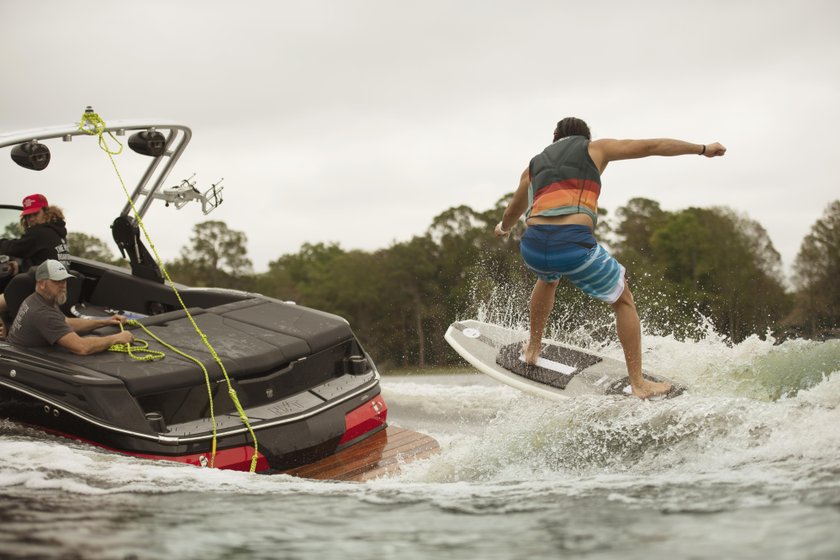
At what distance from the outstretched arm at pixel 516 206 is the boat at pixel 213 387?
111 cm

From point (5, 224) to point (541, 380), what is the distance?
151 inches

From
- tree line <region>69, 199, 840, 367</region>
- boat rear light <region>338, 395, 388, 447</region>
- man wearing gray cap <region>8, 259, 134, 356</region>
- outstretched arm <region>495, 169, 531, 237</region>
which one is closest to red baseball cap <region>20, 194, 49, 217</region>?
man wearing gray cap <region>8, 259, 134, 356</region>

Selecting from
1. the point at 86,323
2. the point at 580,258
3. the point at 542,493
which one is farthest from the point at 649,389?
the point at 86,323

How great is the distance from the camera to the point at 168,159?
266 inches

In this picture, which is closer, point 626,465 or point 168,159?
point 626,465

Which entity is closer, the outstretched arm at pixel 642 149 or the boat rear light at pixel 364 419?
the outstretched arm at pixel 642 149

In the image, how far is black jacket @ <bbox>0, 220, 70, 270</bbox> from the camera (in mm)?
5988

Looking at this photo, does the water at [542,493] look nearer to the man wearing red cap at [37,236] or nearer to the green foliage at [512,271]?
the man wearing red cap at [37,236]

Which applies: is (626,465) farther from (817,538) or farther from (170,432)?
(170,432)

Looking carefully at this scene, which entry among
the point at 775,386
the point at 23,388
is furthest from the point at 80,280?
the point at 775,386

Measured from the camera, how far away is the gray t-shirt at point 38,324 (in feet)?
16.8

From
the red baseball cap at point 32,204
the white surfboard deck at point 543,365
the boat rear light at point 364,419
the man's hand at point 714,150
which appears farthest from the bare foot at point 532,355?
the red baseball cap at point 32,204

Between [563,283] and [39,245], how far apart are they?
8975 mm

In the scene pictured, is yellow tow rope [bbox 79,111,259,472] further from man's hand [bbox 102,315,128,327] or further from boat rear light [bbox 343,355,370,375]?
boat rear light [bbox 343,355,370,375]
